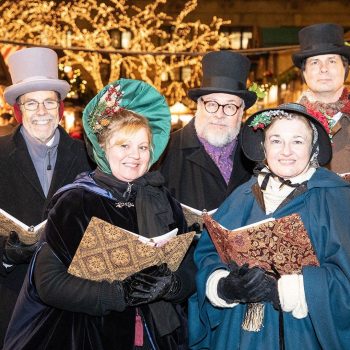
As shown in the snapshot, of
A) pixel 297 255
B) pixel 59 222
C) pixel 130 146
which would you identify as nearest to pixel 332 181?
pixel 297 255

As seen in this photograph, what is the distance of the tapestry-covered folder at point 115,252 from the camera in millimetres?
3014

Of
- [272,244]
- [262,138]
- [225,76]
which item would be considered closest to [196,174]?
[225,76]

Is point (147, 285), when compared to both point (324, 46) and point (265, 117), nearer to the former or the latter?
point (265, 117)

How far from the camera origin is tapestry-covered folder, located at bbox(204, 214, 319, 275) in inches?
117

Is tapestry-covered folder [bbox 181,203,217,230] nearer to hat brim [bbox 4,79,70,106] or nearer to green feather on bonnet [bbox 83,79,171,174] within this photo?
green feather on bonnet [bbox 83,79,171,174]

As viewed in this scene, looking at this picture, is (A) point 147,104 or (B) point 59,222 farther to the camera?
(A) point 147,104

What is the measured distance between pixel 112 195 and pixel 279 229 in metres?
0.90

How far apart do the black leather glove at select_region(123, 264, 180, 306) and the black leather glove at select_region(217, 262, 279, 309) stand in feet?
1.00

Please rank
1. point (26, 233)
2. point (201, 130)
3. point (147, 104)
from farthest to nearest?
point (201, 130) → point (26, 233) → point (147, 104)

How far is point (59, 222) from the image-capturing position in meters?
3.15

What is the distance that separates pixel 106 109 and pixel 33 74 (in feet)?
3.85

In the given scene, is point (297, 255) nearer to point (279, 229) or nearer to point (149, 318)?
point (279, 229)

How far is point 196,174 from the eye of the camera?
452 cm

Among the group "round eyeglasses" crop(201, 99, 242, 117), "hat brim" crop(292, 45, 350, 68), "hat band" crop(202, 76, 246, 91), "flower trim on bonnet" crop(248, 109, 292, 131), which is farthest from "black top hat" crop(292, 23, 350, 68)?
"flower trim on bonnet" crop(248, 109, 292, 131)
